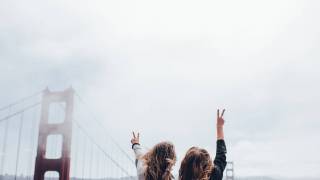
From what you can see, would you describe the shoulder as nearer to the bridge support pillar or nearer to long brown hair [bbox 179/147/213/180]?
long brown hair [bbox 179/147/213/180]

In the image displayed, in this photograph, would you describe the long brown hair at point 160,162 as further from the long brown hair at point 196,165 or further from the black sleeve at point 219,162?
the black sleeve at point 219,162

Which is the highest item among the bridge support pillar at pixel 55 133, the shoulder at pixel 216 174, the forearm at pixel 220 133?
the bridge support pillar at pixel 55 133

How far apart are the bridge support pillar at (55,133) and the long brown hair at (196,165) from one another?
1789 cm

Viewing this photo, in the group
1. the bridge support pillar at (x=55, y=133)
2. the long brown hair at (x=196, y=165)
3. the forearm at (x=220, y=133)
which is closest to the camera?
the long brown hair at (x=196, y=165)

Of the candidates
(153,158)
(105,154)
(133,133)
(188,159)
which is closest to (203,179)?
(188,159)

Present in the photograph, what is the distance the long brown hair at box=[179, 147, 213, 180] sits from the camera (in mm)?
2361

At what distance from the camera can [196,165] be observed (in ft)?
7.82

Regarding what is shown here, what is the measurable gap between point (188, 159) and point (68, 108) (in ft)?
65.0

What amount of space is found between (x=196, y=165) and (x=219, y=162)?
0.23m

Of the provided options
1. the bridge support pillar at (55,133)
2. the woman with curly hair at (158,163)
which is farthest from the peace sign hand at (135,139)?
the bridge support pillar at (55,133)

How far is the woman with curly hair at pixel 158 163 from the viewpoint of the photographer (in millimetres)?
2416

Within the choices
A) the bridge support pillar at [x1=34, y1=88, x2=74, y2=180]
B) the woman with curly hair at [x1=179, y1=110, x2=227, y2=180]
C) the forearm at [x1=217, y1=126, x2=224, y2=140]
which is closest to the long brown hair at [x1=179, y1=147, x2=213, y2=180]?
the woman with curly hair at [x1=179, y1=110, x2=227, y2=180]

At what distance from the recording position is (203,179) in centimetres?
235

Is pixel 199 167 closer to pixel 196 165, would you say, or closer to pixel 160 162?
pixel 196 165
